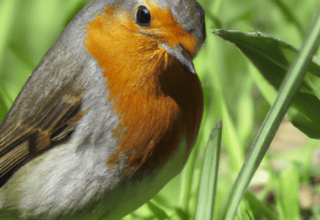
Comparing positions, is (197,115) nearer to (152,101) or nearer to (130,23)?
(152,101)

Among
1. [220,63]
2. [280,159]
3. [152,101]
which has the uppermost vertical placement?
[152,101]

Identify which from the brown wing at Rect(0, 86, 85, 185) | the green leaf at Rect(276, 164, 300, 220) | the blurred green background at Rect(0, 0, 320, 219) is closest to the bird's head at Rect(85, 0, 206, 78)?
the brown wing at Rect(0, 86, 85, 185)

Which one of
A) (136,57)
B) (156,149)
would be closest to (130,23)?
(136,57)

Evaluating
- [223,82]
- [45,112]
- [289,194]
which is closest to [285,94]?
[45,112]

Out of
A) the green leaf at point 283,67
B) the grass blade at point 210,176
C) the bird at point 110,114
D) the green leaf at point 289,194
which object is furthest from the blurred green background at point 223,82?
the grass blade at point 210,176

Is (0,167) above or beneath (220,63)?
above

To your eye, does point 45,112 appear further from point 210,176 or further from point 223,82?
point 223,82

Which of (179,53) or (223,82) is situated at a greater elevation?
(179,53)
